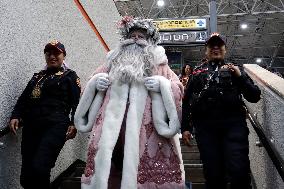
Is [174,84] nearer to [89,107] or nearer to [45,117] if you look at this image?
[89,107]

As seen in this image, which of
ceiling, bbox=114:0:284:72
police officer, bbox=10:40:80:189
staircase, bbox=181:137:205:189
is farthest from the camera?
ceiling, bbox=114:0:284:72

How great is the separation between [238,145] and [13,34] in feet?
6.92

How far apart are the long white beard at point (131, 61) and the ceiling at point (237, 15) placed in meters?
9.70

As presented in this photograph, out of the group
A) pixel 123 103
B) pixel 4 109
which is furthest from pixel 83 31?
pixel 123 103

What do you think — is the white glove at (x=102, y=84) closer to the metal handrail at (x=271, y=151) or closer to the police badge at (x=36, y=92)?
the police badge at (x=36, y=92)

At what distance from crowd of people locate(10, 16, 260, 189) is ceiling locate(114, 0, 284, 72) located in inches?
385

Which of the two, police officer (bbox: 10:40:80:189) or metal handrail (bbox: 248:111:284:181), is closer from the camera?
metal handrail (bbox: 248:111:284:181)

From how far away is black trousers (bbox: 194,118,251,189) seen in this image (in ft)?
8.25

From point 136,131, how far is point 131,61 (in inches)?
23.9

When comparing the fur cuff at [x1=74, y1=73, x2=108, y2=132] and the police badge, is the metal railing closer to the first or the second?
the police badge

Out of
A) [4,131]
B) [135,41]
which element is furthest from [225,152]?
[4,131]

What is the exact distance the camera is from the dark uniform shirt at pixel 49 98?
2918mm

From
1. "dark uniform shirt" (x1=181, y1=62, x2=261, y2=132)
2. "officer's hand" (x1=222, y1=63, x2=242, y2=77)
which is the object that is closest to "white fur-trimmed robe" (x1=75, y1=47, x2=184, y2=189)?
"dark uniform shirt" (x1=181, y1=62, x2=261, y2=132)

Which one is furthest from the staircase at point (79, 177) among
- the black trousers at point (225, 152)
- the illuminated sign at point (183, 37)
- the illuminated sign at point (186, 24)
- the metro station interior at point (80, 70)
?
the illuminated sign at point (186, 24)
